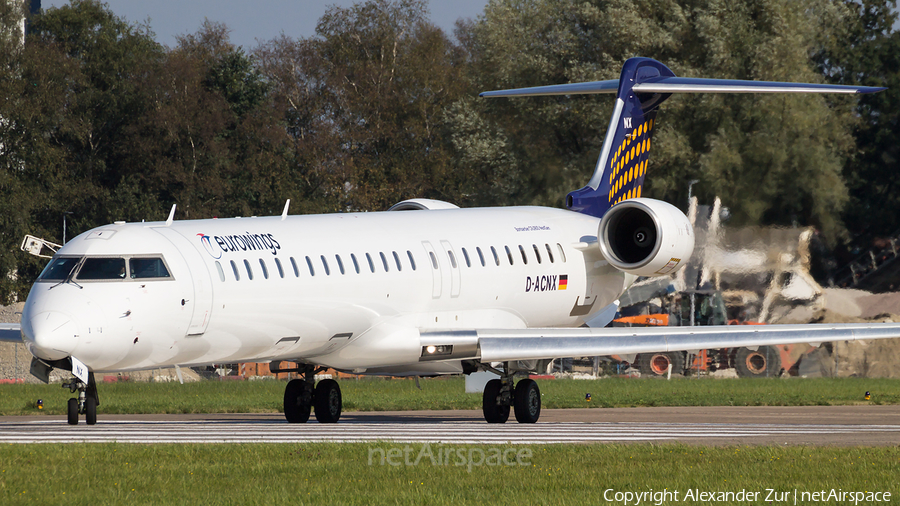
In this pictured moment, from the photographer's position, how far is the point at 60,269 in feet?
57.3

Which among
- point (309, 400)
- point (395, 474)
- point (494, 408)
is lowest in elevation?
point (494, 408)

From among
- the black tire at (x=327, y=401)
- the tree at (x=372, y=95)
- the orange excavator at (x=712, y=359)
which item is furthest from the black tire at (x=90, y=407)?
the tree at (x=372, y=95)

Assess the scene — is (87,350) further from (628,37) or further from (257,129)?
(257,129)

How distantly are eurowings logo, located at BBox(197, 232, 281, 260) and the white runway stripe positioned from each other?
8.61 feet

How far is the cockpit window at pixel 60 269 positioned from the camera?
56.9 feet

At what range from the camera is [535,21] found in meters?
54.3

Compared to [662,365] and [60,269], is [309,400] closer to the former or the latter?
[60,269]

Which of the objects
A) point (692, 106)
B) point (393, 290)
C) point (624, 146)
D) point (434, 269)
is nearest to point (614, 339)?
point (434, 269)

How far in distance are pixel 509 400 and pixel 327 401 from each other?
124 inches

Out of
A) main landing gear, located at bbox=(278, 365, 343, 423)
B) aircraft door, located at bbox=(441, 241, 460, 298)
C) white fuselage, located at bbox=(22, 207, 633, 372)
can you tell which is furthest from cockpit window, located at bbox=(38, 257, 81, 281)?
aircraft door, located at bbox=(441, 241, 460, 298)

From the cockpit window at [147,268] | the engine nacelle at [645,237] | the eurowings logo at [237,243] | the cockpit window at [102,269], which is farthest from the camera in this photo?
the engine nacelle at [645,237]
